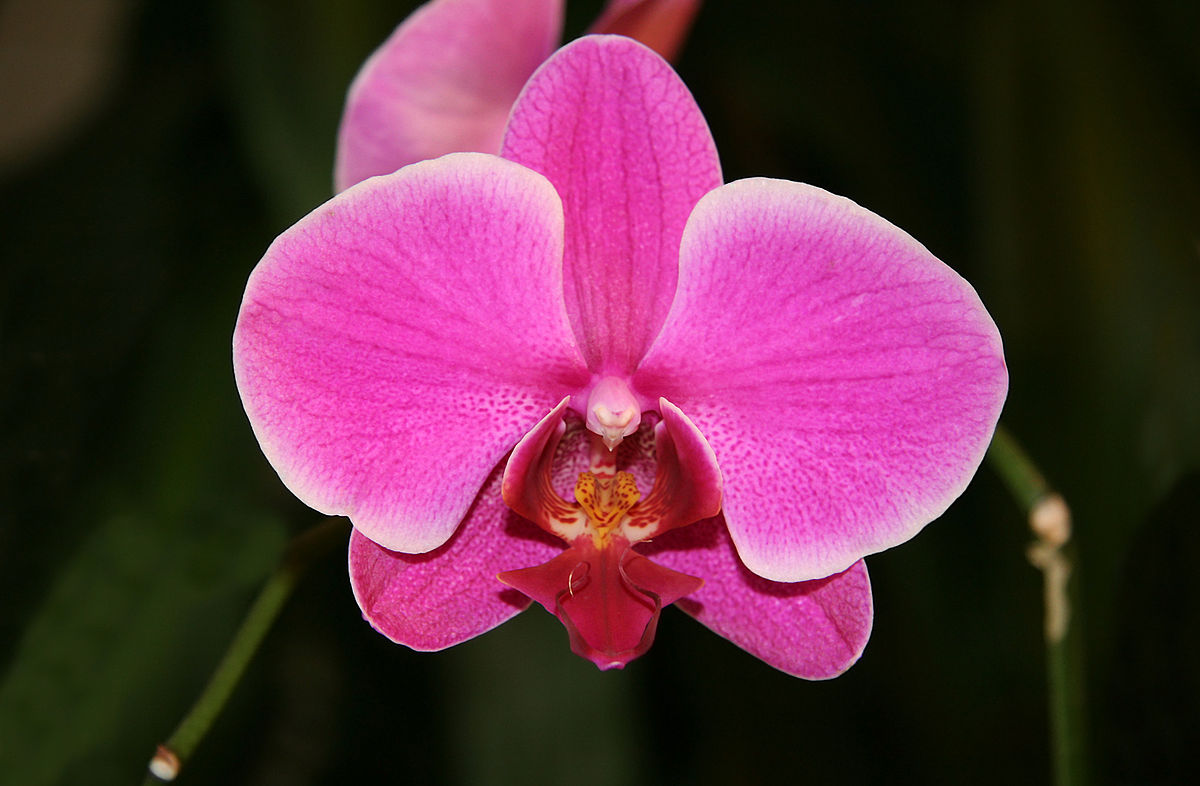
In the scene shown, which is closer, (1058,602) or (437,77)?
(1058,602)

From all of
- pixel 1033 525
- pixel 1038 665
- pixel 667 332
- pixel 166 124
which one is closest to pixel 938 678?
pixel 1038 665

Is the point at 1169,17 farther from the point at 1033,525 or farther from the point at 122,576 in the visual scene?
the point at 122,576

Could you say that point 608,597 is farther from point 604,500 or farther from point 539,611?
point 539,611

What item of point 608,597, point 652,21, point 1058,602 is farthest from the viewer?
point 652,21

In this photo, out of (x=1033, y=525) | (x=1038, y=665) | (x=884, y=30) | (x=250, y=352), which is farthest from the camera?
(x=884, y=30)

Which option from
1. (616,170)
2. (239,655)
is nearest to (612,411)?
(616,170)

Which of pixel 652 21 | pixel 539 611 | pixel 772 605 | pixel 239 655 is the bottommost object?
pixel 539 611

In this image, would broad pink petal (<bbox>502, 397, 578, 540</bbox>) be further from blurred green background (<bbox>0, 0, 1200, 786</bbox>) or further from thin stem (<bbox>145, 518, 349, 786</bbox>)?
blurred green background (<bbox>0, 0, 1200, 786</bbox>)
